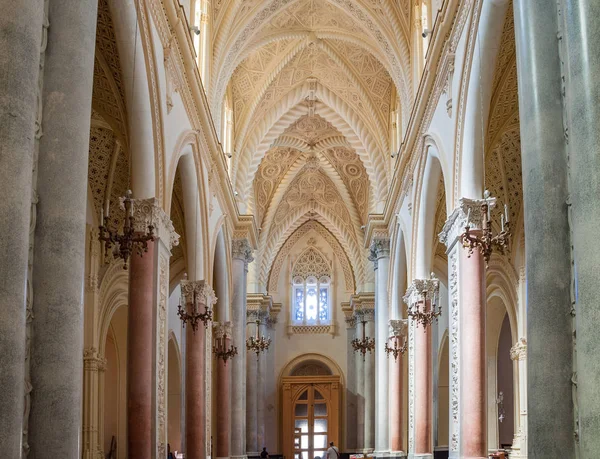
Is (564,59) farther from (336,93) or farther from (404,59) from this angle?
(336,93)

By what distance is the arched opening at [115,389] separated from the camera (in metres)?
21.9

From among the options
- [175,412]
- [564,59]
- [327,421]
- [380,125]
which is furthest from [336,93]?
[564,59]

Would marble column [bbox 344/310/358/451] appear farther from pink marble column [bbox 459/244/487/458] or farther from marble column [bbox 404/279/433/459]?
pink marble column [bbox 459/244/487/458]

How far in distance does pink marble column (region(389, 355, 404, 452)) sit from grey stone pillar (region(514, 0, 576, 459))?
14.9 m

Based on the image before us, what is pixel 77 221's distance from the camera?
24.8 ft

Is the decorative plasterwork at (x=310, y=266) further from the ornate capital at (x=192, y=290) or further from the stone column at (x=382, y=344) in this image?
the ornate capital at (x=192, y=290)

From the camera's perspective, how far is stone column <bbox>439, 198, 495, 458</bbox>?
1318cm

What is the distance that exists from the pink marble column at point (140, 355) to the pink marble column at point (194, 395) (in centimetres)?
484

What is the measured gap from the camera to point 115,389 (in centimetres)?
2244

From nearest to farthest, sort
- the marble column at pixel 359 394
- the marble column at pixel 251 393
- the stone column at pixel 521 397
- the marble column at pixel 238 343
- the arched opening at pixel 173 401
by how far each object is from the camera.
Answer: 1. the stone column at pixel 521 397
2. the marble column at pixel 238 343
3. the arched opening at pixel 173 401
4. the marble column at pixel 251 393
5. the marble column at pixel 359 394

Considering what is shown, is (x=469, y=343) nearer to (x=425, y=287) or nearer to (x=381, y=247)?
(x=425, y=287)

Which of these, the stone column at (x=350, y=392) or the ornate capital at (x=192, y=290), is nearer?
the ornate capital at (x=192, y=290)

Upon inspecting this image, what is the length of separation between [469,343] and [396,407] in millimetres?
9482

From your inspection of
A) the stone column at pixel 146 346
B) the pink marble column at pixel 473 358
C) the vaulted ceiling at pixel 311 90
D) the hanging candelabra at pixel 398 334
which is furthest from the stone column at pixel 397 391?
the stone column at pixel 146 346
